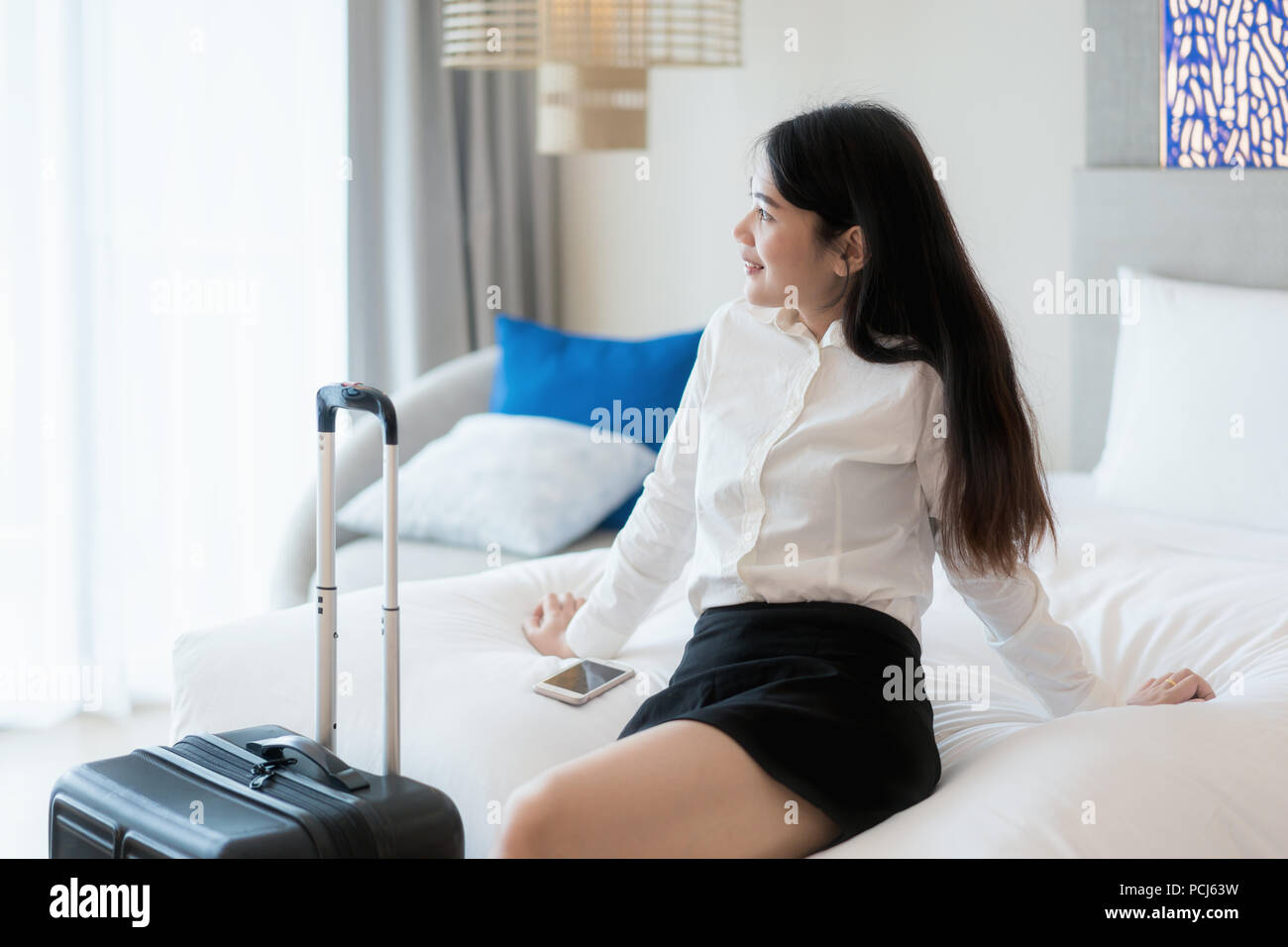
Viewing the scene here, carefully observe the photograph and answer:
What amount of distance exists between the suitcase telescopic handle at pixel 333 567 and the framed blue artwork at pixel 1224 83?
77.1 inches

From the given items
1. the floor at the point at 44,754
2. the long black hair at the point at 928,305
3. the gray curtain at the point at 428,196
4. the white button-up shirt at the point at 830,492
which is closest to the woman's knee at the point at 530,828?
the white button-up shirt at the point at 830,492

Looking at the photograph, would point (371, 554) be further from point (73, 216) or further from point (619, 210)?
point (619, 210)

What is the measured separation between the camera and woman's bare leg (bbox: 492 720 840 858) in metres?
1.13

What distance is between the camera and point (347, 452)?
2846mm

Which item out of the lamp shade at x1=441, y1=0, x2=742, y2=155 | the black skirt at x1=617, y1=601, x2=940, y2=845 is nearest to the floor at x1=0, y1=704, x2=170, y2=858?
the black skirt at x1=617, y1=601, x2=940, y2=845

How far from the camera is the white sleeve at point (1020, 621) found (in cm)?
143

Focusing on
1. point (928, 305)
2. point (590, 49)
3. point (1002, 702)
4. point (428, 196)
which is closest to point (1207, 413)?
point (1002, 702)

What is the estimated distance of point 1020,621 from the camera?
4.81 feet

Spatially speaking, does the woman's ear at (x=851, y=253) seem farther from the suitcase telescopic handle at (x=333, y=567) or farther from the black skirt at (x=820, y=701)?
the suitcase telescopic handle at (x=333, y=567)

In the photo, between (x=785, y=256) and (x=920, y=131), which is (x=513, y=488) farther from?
(x=920, y=131)

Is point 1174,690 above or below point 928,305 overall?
below

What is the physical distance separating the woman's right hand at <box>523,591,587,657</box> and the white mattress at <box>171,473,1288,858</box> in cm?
3

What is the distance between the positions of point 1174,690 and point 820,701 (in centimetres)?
45

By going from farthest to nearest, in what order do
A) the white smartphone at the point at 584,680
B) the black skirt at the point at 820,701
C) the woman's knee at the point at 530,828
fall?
1. the white smartphone at the point at 584,680
2. the black skirt at the point at 820,701
3. the woman's knee at the point at 530,828
